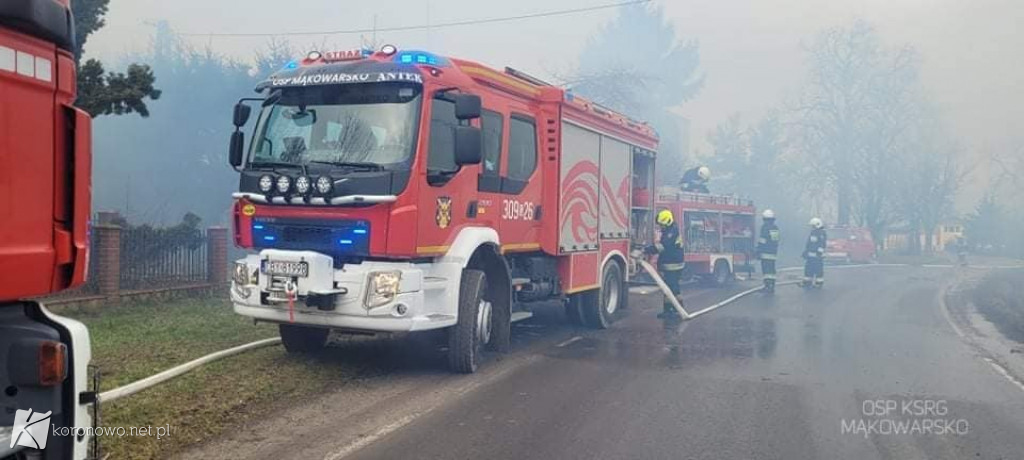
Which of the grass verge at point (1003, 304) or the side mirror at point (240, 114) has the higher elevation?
the side mirror at point (240, 114)

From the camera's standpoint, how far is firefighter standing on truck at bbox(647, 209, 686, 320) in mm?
12070

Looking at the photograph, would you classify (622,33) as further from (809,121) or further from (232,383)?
(232,383)

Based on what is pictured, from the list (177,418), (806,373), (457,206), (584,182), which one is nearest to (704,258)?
(584,182)

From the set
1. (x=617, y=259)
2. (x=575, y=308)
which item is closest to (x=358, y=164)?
(x=575, y=308)

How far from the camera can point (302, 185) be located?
677cm

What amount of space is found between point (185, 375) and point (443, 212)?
260cm

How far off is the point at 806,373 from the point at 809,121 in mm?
38763

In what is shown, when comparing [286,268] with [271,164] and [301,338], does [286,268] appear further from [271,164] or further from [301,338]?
[301,338]

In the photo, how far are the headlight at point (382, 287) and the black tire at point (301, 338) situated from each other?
1.34 metres

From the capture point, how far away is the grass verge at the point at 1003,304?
11959mm

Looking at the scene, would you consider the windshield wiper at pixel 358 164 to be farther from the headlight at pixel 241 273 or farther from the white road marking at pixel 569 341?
the white road marking at pixel 569 341

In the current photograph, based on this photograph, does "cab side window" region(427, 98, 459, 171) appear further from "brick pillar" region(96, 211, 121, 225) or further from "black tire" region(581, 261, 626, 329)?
"brick pillar" region(96, 211, 121, 225)

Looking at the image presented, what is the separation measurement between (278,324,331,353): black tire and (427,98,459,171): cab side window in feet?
6.94

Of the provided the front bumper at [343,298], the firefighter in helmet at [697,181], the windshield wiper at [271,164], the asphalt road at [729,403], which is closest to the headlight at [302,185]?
the windshield wiper at [271,164]
